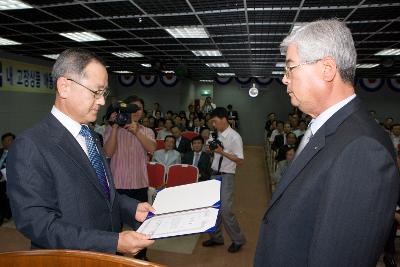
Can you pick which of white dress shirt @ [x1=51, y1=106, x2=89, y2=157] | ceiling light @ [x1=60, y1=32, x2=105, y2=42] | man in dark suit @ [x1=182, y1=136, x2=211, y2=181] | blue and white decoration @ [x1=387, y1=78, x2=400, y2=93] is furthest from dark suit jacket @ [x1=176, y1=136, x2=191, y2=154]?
blue and white decoration @ [x1=387, y1=78, x2=400, y2=93]

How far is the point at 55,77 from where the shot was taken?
1.29 meters

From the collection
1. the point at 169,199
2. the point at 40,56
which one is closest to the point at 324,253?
the point at 169,199

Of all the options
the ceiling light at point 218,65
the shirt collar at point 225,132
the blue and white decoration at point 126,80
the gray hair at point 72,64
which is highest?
the ceiling light at point 218,65

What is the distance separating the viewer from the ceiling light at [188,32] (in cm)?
603

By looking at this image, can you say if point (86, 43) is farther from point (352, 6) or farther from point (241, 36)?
point (352, 6)

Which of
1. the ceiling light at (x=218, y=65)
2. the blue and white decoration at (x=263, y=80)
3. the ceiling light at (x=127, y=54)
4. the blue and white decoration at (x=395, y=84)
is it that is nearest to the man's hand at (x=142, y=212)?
the ceiling light at (x=127, y=54)

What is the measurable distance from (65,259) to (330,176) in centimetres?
74

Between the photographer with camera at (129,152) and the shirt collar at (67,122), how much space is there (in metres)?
1.55

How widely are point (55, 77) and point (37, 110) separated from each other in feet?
33.5

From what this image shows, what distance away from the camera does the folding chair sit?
425 centimetres

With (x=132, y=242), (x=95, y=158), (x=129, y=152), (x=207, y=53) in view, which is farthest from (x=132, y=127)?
(x=207, y=53)

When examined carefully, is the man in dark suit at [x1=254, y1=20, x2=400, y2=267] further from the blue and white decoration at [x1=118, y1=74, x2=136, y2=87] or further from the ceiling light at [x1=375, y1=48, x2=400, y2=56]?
the blue and white decoration at [x1=118, y1=74, x2=136, y2=87]

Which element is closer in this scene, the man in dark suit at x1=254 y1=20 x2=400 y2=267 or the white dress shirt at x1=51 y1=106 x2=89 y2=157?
the man in dark suit at x1=254 y1=20 x2=400 y2=267

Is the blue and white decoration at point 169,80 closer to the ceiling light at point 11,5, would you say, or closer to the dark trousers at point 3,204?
the ceiling light at point 11,5
